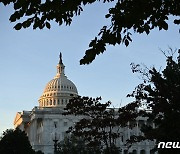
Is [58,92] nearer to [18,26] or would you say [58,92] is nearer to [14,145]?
[14,145]

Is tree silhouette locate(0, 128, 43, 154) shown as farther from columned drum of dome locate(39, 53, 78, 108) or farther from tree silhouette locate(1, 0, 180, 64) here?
columned drum of dome locate(39, 53, 78, 108)

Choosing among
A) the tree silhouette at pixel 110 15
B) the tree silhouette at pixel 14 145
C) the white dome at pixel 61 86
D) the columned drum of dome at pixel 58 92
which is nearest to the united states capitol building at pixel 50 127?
the columned drum of dome at pixel 58 92

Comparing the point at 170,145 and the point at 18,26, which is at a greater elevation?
the point at 18,26

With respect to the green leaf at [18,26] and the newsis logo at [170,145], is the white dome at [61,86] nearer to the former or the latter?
the newsis logo at [170,145]

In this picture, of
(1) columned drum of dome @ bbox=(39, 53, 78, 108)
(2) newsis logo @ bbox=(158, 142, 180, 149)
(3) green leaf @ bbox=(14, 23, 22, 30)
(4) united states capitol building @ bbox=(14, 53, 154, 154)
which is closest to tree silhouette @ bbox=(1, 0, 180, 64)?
(3) green leaf @ bbox=(14, 23, 22, 30)

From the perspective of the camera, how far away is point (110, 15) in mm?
7441

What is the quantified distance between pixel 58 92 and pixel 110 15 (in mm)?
113514

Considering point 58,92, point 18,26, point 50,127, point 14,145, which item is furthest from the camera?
point 58,92

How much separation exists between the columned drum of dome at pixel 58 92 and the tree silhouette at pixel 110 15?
359 feet

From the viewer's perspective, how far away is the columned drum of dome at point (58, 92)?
120 meters

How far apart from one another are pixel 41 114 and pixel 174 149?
271ft

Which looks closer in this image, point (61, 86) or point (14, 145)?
point (14, 145)

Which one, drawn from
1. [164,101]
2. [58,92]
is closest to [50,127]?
[58,92]

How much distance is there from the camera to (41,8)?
21.9 ft
